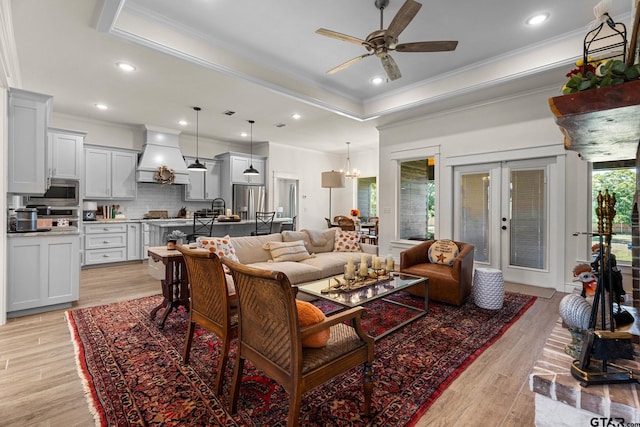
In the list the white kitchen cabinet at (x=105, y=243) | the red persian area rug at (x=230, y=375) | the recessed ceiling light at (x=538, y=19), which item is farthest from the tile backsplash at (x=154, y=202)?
the recessed ceiling light at (x=538, y=19)

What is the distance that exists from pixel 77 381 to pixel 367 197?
8.19m

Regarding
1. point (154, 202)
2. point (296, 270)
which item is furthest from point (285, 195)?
point (296, 270)

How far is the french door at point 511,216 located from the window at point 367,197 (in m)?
4.14

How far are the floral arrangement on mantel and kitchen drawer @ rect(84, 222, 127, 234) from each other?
690 cm

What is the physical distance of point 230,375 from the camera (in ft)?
6.88


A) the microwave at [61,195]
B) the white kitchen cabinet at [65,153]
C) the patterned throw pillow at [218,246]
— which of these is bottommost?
the patterned throw pillow at [218,246]

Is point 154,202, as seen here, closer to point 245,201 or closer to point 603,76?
point 245,201

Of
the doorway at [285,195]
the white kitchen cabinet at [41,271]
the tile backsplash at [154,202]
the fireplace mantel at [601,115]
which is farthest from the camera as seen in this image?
the doorway at [285,195]

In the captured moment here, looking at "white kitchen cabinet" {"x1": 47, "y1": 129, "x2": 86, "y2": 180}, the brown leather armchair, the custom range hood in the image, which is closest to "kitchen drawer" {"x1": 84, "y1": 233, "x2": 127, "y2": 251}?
"white kitchen cabinet" {"x1": 47, "y1": 129, "x2": 86, "y2": 180}

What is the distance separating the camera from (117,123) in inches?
252

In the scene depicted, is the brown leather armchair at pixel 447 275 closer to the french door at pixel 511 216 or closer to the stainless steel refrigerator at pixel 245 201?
the french door at pixel 511 216

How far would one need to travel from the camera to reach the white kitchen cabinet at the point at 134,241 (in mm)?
6117

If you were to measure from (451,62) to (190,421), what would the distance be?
4.71 metres

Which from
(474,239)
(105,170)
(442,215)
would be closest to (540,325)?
(474,239)
